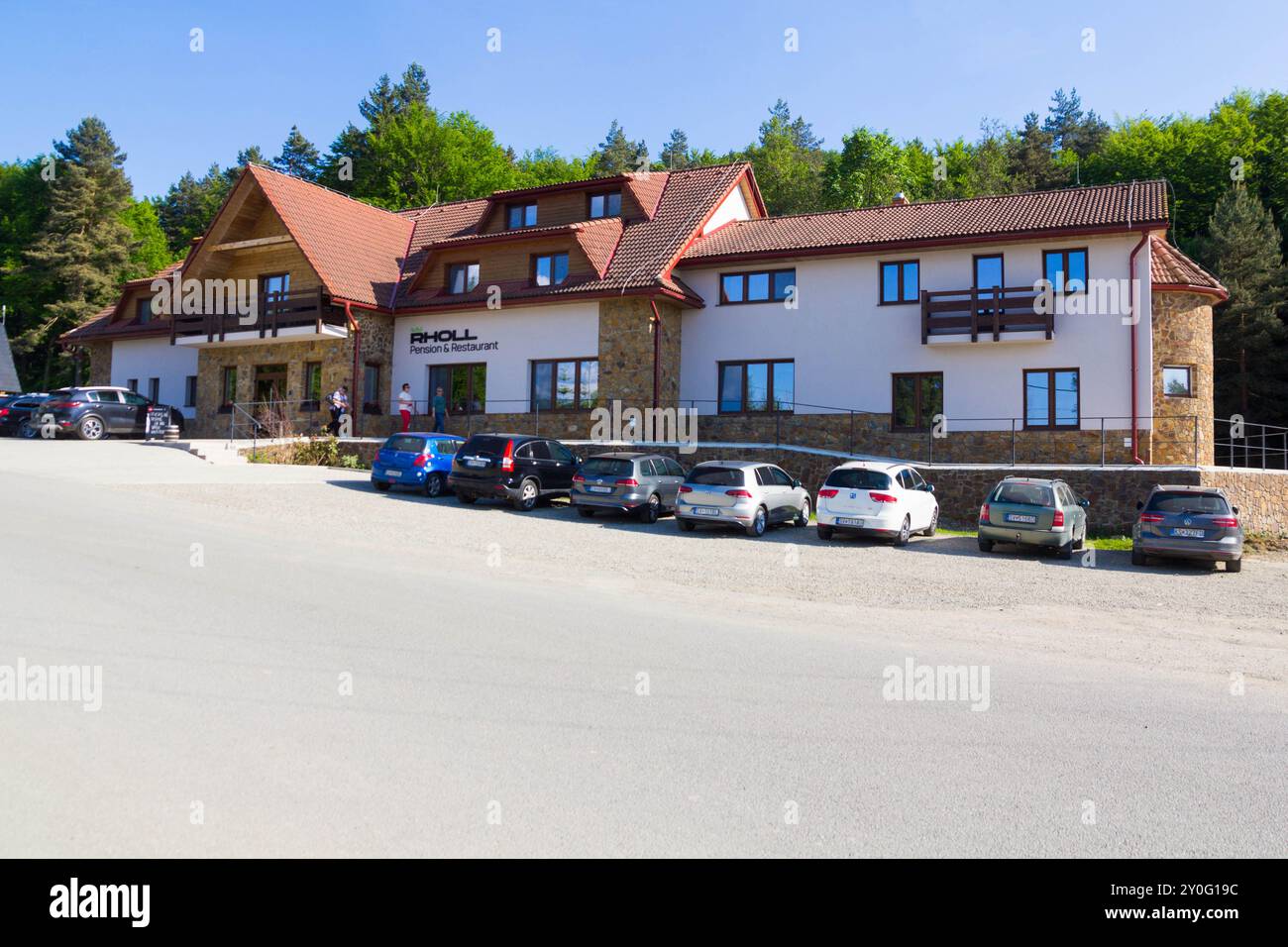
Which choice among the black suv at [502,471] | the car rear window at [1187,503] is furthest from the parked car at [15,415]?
the car rear window at [1187,503]

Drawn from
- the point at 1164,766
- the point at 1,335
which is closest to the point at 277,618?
the point at 1164,766

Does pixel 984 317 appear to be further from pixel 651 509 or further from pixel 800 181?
pixel 800 181

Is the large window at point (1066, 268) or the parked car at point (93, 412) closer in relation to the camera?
the large window at point (1066, 268)

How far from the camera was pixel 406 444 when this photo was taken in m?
20.8

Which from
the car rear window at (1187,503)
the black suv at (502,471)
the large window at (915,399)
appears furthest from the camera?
the large window at (915,399)

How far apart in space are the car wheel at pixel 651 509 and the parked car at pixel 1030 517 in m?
6.66

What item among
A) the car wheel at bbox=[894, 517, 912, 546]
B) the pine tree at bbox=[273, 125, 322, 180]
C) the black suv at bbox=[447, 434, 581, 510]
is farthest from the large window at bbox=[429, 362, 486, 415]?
the pine tree at bbox=[273, 125, 322, 180]

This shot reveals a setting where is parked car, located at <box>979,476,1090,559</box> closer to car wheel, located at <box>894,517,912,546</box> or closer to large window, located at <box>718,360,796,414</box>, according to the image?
car wheel, located at <box>894,517,912,546</box>

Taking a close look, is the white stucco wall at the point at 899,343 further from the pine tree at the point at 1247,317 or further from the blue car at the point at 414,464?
the pine tree at the point at 1247,317

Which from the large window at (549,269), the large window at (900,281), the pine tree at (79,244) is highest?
the pine tree at (79,244)

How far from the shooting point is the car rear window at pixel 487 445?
64.7ft

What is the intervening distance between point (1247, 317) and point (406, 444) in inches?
1502

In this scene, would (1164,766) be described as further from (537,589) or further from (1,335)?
(1,335)

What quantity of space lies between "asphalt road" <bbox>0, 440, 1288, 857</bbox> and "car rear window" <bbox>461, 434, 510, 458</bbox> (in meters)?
6.92
